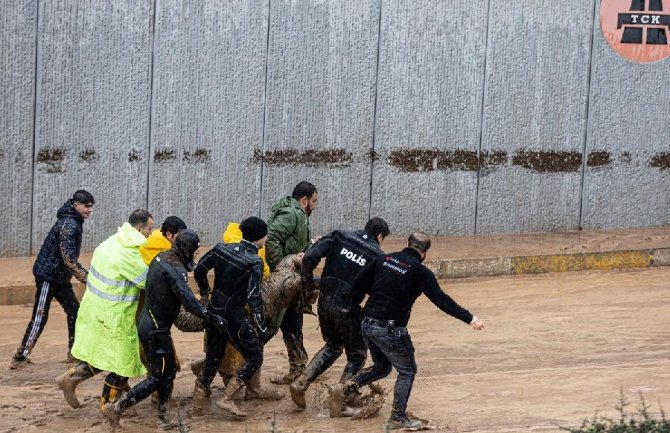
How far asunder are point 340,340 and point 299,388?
19.8 inches

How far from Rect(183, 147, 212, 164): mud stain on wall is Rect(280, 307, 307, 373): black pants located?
5268 mm

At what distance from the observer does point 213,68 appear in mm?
16172

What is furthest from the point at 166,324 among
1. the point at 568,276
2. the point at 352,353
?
the point at 568,276

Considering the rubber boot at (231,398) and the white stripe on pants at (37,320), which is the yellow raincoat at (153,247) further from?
the white stripe on pants at (37,320)

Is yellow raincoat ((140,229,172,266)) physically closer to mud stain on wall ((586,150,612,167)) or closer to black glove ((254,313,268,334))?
black glove ((254,313,268,334))

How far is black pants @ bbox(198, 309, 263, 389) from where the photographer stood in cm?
1026

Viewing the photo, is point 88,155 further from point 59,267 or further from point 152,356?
point 152,356

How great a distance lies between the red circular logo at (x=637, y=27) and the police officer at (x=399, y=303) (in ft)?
30.7

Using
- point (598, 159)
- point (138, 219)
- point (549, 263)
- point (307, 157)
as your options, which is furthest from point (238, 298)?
point (598, 159)

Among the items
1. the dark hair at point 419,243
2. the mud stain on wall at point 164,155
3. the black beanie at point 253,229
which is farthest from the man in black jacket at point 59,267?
the mud stain on wall at point 164,155

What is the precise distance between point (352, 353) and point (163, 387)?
5.03ft

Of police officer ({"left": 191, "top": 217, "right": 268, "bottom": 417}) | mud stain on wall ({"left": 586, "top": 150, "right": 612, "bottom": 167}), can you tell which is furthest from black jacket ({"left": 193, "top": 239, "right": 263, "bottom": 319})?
mud stain on wall ({"left": 586, "top": 150, "right": 612, "bottom": 167})

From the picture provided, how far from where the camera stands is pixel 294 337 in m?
11.3

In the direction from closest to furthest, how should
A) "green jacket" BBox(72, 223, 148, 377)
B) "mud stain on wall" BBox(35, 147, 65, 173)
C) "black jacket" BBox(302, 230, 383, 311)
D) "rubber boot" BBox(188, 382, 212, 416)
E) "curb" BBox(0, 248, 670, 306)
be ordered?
"green jacket" BBox(72, 223, 148, 377) < "black jacket" BBox(302, 230, 383, 311) < "rubber boot" BBox(188, 382, 212, 416) < "mud stain on wall" BBox(35, 147, 65, 173) < "curb" BBox(0, 248, 670, 306)
